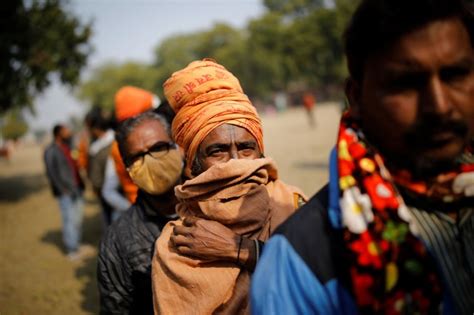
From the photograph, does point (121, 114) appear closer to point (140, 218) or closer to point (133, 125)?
point (133, 125)

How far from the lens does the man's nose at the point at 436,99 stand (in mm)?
926

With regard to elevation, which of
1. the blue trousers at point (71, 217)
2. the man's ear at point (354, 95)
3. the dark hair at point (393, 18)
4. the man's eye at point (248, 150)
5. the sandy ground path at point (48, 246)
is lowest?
the sandy ground path at point (48, 246)

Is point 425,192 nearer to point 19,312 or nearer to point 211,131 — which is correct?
point 211,131

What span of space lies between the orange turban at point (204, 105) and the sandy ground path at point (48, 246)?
4.38m

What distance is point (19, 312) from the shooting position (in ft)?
18.1

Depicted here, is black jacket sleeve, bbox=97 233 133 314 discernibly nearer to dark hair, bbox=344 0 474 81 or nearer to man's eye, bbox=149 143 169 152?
man's eye, bbox=149 143 169 152

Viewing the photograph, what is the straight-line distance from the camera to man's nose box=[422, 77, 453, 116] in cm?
93

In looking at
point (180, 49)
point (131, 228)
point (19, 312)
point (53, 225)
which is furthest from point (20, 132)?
point (131, 228)

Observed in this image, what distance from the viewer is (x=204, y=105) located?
2072 millimetres

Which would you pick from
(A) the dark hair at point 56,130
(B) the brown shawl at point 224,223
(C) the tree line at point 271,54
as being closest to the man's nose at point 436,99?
(B) the brown shawl at point 224,223

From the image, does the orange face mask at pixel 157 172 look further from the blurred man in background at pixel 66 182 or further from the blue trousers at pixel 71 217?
the blue trousers at pixel 71 217

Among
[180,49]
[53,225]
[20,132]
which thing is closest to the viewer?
[53,225]

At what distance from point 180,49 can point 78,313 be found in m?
86.1

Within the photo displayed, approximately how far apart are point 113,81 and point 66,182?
76340 mm
